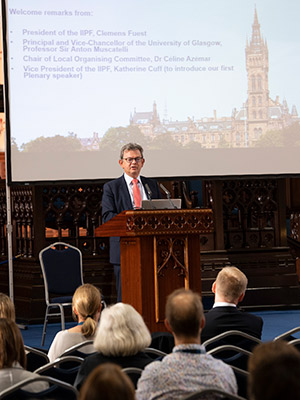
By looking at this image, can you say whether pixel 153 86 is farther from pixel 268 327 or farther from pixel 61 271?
pixel 268 327

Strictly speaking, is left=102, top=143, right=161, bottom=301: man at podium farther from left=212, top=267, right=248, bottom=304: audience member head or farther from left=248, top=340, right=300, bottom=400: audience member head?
left=248, top=340, right=300, bottom=400: audience member head

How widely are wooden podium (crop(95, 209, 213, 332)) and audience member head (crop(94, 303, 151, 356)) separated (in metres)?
2.10

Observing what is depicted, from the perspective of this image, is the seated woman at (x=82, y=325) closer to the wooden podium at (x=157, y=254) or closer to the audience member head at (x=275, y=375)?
the wooden podium at (x=157, y=254)

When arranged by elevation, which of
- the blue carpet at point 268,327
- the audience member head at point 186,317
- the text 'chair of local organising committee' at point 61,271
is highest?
the audience member head at point 186,317

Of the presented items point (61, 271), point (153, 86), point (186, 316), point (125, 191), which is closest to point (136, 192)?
point (125, 191)

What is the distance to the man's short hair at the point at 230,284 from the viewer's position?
3535 millimetres

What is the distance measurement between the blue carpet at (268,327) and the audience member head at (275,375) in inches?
183

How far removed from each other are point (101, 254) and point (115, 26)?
8.79 feet

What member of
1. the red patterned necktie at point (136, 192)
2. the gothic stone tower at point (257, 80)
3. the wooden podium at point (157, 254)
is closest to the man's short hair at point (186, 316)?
the wooden podium at point (157, 254)

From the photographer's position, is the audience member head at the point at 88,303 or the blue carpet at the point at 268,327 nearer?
the audience member head at the point at 88,303

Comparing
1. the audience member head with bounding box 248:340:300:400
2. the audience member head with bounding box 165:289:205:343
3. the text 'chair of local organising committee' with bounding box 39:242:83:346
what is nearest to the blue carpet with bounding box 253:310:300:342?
the text 'chair of local organising committee' with bounding box 39:242:83:346

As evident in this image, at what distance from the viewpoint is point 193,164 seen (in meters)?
7.35

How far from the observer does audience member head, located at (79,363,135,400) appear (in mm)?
1445

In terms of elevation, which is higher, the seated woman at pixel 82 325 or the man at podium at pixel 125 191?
the man at podium at pixel 125 191
